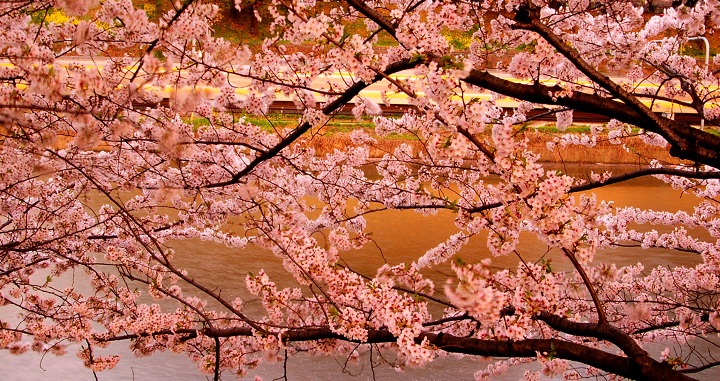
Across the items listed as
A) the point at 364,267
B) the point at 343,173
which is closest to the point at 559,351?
the point at 343,173

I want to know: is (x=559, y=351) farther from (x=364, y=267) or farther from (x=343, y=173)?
(x=364, y=267)

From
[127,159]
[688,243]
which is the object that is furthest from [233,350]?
[688,243]

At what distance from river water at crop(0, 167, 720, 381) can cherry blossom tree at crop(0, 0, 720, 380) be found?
229mm

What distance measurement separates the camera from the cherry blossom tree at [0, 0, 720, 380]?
5.05 feet

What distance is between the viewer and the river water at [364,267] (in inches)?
143

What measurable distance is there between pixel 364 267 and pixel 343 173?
1561 mm

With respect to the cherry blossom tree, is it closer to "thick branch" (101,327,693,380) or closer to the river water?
"thick branch" (101,327,693,380)

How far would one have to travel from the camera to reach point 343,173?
3395 mm

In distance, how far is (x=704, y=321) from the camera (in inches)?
109

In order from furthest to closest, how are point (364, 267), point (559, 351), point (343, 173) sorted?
point (364, 267) < point (343, 173) < point (559, 351)

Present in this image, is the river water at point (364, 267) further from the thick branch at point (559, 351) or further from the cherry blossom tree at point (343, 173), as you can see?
the thick branch at point (559, 351)

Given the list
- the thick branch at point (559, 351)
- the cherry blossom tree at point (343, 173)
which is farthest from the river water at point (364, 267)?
the thick branch at point (559, 351)

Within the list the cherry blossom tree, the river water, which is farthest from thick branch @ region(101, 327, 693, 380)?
the river water

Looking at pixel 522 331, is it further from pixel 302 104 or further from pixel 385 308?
pixel 302 104
